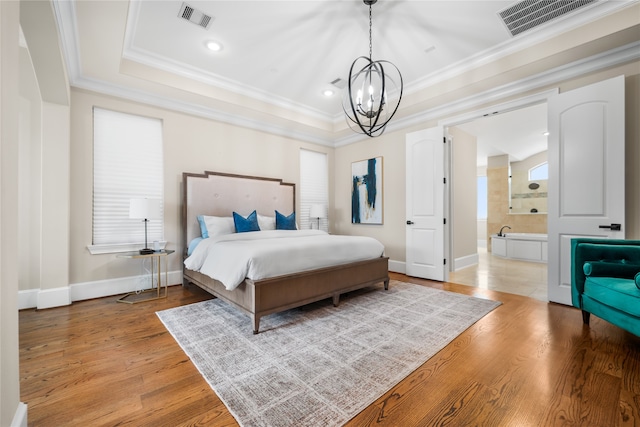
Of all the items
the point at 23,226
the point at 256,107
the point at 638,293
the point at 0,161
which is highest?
the point at 256,107

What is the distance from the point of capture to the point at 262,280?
8.04 ft

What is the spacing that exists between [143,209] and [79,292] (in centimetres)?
128

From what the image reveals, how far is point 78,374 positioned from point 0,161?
151 centimetres

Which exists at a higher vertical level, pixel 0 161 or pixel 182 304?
pixel 0 161

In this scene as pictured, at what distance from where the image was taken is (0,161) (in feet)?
3.42

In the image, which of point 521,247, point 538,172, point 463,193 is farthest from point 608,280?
point 538,172

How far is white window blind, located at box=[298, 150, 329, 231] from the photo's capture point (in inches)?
218

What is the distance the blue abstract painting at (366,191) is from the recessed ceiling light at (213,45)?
313 centimetres

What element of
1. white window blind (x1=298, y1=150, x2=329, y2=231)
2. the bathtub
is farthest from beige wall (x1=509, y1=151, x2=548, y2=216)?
white window blind (x1=298, y1=150, x2=329, y2=231)

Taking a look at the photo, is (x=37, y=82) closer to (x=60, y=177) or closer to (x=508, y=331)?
(x=60, y=177)

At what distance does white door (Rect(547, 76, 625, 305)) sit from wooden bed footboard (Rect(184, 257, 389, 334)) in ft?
6.53

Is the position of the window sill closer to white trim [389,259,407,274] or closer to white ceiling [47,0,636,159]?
white ceiling [47,0,636,159]

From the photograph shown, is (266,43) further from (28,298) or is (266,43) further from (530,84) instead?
(28,298)

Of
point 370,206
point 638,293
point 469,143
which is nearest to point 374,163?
point 370,206
